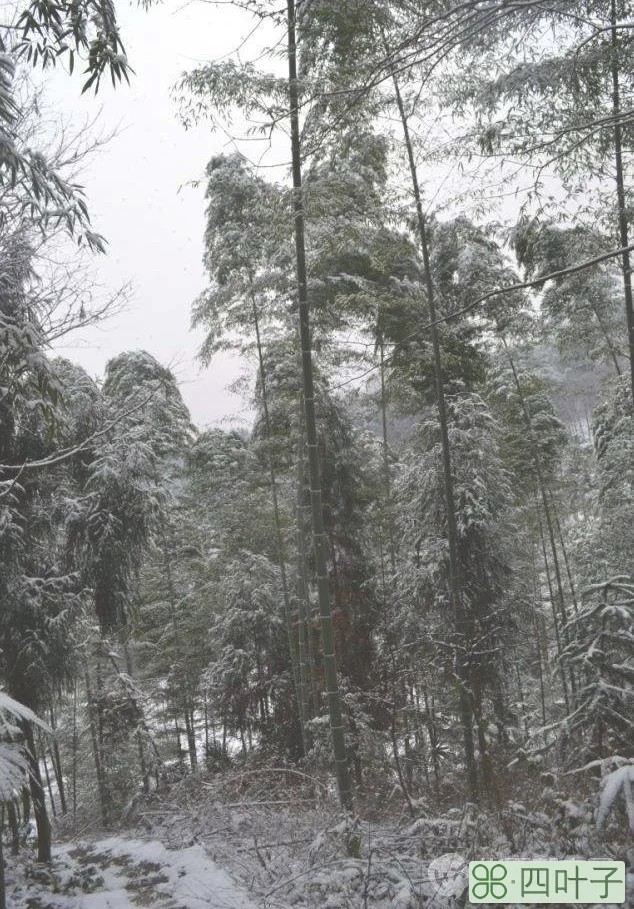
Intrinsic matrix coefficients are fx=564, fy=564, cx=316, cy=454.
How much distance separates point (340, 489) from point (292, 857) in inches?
271

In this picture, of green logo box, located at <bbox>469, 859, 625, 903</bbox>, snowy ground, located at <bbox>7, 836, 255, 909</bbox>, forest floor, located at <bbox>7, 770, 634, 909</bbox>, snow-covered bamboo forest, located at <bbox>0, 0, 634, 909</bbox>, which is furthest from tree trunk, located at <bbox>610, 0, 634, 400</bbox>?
snowy ground, located at <bbox>7, 836, 255, 909</bbox>

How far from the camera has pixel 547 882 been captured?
8.09 ft

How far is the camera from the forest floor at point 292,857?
3018 mm

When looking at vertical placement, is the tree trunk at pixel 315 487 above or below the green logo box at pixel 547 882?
above

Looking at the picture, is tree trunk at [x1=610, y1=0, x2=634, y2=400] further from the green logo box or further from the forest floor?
the forest floor

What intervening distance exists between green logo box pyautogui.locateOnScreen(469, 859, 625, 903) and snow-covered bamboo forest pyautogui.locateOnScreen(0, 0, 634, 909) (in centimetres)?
14

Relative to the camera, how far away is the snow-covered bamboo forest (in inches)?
129

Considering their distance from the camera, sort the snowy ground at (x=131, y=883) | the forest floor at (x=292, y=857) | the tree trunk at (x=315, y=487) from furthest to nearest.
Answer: the tree trunk at (x=315, y=487) → the snowy ground at (x=131, y=883) → the forest floor at (x=292, y=857)

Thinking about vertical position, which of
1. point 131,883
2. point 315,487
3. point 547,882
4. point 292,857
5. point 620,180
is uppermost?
point 620,180

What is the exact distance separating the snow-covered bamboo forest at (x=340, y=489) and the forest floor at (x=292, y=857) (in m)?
0.03

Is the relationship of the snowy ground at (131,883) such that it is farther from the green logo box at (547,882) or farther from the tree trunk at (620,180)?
the tree trunk at (620,180)

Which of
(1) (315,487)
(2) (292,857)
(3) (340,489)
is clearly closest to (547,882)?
(2) (292,857)

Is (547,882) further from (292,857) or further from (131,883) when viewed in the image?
(131,883)

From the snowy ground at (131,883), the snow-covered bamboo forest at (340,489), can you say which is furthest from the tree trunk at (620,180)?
the snowy ground at (131,883)
